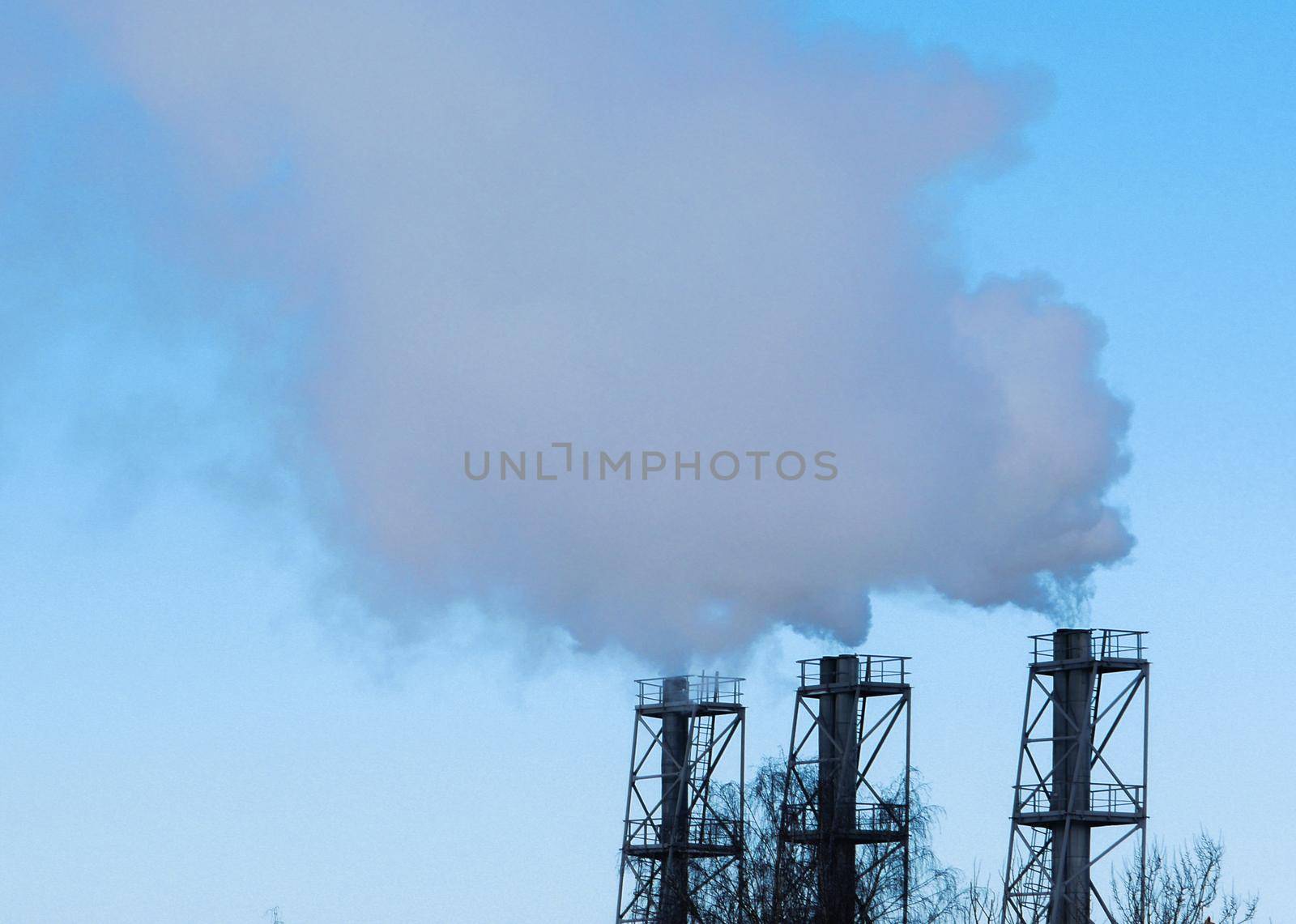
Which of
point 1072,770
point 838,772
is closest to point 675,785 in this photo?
point 838,772

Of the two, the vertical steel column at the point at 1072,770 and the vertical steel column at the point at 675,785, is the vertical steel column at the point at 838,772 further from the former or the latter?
the vertical steel column at the point at 1072,770

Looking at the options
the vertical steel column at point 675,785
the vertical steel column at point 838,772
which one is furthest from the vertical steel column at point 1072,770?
the vertical steel column at point 675,785

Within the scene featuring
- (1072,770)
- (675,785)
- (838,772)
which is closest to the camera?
(1072,770)

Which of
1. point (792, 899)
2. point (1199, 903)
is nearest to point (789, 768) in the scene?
point (792, 899)

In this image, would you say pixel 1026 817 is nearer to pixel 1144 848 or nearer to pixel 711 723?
pixel 1144 848

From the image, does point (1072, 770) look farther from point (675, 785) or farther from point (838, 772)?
point (675, 785)

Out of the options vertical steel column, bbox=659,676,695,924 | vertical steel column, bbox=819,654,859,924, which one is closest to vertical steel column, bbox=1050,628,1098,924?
vertical steel column, bbox=819,654,859,924

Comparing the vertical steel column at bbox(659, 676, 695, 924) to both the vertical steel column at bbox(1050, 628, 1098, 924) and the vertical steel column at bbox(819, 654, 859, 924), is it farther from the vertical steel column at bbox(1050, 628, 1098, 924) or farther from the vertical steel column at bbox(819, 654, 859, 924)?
the vertical steel column at bbox(1050, 628, 1098, 924)

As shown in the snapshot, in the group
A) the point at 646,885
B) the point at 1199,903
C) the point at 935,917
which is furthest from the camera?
the point at 646,885

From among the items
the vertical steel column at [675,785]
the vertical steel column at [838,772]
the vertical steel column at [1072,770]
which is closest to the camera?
the vertical steel column at [1072,770]

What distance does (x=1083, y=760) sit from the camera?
60.5 m

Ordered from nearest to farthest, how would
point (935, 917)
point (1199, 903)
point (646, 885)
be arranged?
1. point (1199, 903)
2. point (935, 917)
3. point (646, 885)

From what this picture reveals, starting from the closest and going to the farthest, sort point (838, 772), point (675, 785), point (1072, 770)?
point (1072, 770) → point (838, 772) → point (675, 785)

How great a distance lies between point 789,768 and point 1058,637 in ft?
29.3
